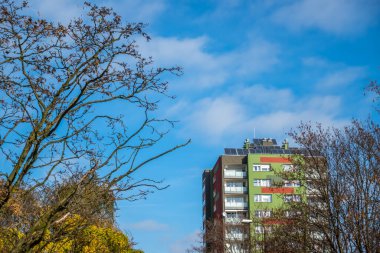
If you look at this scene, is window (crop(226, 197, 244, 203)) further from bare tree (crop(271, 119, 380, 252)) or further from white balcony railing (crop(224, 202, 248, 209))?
bare tree (crop(271, 119, 380, 252))

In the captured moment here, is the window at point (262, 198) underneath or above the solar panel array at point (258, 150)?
underneath

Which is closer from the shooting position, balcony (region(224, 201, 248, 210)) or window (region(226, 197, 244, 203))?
balcony (region(224, 201, 248, 210))

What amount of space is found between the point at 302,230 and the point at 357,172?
10.8 feet

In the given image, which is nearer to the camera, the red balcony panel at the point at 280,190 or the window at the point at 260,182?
the red balcony panel at the point at 280,190

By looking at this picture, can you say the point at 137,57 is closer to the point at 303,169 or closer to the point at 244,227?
the point at 303,169

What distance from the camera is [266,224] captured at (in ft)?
102

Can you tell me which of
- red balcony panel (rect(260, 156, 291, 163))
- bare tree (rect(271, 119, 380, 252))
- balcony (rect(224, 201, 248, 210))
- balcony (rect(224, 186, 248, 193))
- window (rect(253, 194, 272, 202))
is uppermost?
red balcony panel (rect(260, 156, 291, 163))

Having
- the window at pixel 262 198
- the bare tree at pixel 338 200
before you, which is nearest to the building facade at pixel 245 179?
the window at pixel 262 198

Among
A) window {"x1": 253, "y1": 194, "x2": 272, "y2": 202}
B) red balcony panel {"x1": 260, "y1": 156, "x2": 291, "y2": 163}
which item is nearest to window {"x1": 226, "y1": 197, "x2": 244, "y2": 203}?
window {"x1": 253, "y1": 194, "x2": 272, "y2": 202}

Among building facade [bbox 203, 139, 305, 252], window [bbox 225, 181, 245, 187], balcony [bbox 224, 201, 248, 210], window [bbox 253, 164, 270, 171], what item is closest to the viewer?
building facade [bbox 203, 139, 305, 252]

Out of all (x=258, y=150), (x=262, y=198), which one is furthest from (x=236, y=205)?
(x=258, y=150)

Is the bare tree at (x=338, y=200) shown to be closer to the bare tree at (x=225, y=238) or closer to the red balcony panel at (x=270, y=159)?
the bare tree at (x=225, y=238)

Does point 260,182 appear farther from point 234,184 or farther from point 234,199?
point 234,199

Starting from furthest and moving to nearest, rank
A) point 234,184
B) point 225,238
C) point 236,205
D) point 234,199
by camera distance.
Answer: point 234,184 → point 234,199 → point 236,205 → point 225,238
